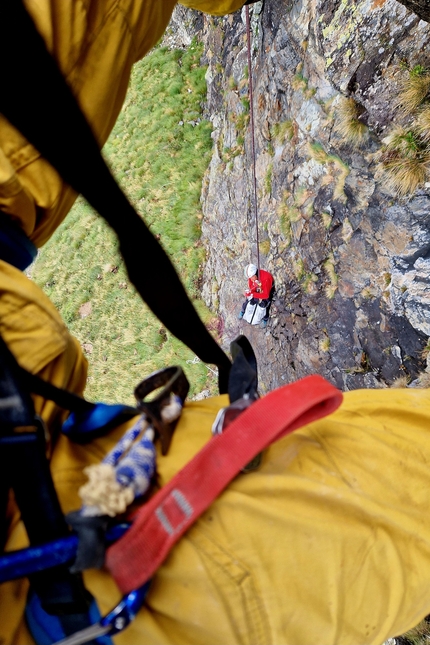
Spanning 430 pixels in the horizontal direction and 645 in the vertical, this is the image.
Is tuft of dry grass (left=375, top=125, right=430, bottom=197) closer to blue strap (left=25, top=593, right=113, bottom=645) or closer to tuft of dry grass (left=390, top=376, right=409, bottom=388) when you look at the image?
tuft of dry grass (left=390, top=376, right=409, bottom=388)

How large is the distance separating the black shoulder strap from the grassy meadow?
4.95m

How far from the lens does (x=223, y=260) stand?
6152mm

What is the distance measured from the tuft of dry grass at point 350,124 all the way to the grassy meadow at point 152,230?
3.59 metres

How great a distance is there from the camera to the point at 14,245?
39.9 inches

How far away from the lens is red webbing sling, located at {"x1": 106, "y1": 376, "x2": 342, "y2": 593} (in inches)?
30.8

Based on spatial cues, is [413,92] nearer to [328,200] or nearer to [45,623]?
[328,200]

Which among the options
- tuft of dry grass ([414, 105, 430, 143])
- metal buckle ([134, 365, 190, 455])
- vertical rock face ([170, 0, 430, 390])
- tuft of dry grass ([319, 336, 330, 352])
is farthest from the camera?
tuft of dry grass ([319, 336, 330, 352])

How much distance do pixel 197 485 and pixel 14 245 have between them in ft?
2.29

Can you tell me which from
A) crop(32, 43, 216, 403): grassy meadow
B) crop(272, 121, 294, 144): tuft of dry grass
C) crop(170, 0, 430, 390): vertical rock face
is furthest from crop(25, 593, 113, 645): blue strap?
crop(32, 43, 216, 403): grassy meadow

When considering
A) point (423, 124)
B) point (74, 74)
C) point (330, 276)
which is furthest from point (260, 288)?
point (74, 74)

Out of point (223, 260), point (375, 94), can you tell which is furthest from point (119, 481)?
point (223, 260)

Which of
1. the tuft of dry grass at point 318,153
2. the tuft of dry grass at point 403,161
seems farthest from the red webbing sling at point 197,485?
the tuft of dry grass at point 318,153

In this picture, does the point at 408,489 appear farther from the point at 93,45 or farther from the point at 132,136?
the point at 132,136

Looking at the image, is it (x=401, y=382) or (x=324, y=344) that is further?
(x=324, y=344)
